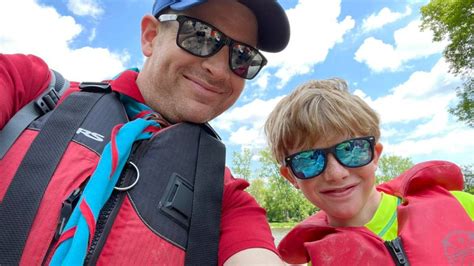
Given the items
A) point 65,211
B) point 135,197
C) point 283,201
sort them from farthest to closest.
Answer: point 283,201
point 135,197
point 65,211

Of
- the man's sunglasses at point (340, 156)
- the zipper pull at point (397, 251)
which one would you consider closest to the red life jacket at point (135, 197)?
the man's sunglasses at point (340, 156)

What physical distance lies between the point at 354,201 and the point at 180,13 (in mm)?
1328

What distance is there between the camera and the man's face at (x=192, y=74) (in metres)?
1.74

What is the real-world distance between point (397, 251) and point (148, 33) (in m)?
1.73

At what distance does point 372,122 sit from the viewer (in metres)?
2.12

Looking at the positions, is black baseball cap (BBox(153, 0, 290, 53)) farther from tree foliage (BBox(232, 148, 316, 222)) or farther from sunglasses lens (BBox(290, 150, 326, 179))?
tree foliage (BBox(232, 148, 316, 222))

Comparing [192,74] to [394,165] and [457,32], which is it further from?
[394,165]

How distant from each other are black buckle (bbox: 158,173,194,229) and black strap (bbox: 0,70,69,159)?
0.60 m

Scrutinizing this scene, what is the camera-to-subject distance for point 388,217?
2.00 m

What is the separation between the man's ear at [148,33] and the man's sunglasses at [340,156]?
3.29 ft

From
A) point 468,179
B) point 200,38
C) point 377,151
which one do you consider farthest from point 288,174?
point 468,179

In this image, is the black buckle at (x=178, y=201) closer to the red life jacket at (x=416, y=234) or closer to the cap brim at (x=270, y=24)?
the red life jacket at (x=416, y=234)

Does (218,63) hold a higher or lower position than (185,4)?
lower

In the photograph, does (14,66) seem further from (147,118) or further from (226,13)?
(226,13)
